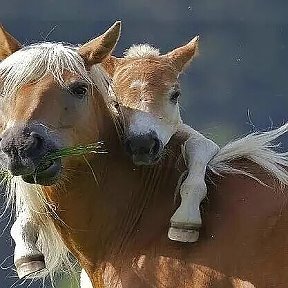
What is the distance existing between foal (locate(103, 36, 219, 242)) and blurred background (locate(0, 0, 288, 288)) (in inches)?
58.6

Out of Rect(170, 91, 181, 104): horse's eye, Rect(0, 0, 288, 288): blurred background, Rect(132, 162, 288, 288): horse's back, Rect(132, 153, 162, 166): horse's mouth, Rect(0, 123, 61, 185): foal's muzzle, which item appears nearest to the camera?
Rect(0, 123, 61, 185): foal's muzzle

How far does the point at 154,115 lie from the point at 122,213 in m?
0.26

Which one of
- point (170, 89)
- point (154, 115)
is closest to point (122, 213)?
point (154, 115)

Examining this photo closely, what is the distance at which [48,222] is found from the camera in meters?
1.73

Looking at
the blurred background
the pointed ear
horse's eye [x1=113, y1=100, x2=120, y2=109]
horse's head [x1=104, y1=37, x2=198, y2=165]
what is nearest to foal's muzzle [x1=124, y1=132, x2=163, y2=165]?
horse's head [x1=104, y1=37, x2=198, y2=165]

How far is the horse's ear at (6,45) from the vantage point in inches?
66.5

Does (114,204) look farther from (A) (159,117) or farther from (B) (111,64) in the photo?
(B) (111,64)

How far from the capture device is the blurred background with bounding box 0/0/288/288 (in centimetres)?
353

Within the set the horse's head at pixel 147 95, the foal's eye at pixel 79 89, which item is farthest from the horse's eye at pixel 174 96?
the foal's eye at pixel 79 89

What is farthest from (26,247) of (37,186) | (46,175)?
A: (46,175)

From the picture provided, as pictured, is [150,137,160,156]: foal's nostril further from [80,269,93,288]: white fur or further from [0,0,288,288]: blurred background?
[0,0,288,288]: blurred background

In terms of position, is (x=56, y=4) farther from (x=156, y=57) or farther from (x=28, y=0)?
(x=156, y=57)

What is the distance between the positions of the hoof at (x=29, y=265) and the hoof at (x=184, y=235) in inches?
12.4

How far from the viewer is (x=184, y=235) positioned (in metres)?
1.56
